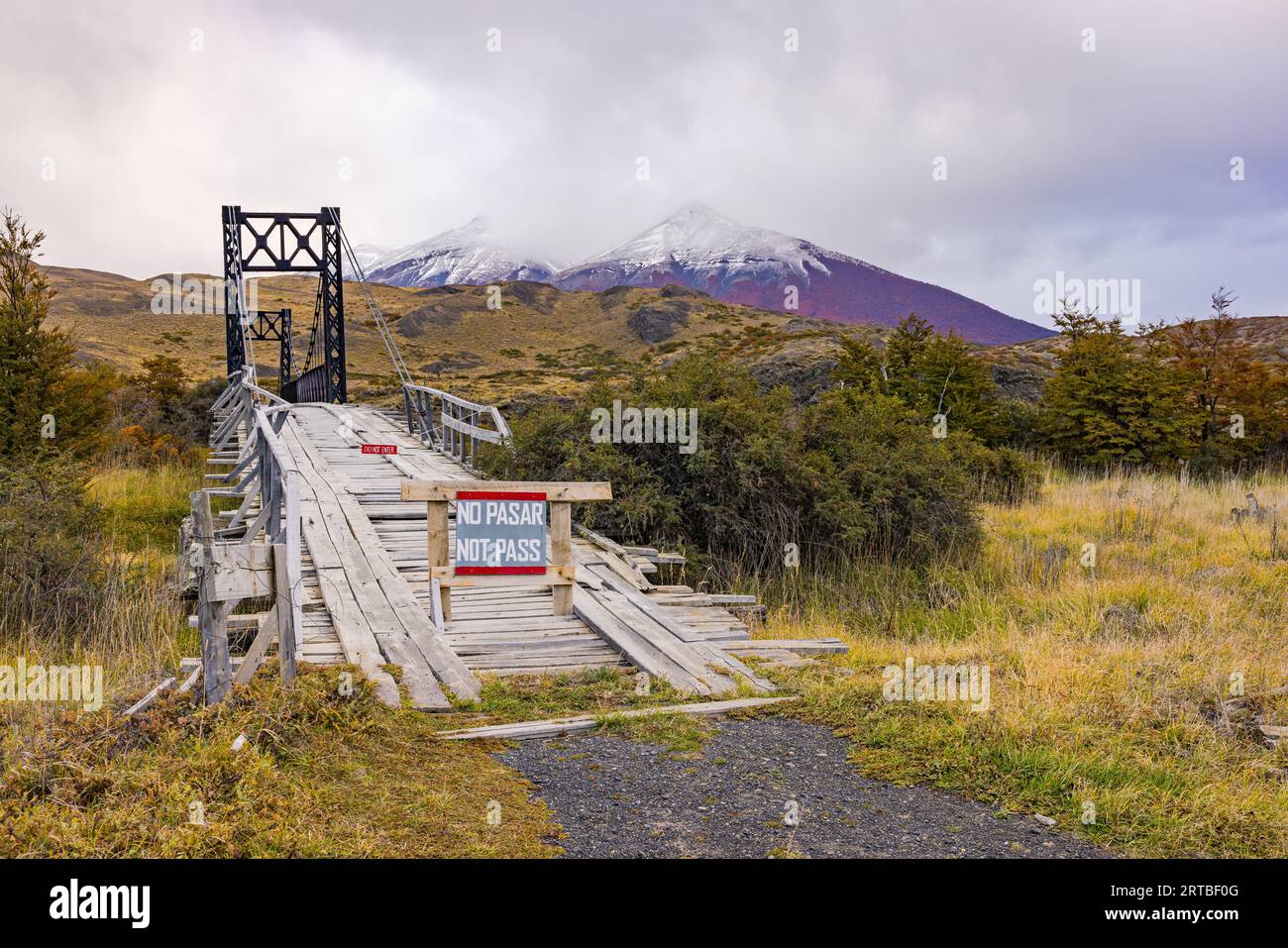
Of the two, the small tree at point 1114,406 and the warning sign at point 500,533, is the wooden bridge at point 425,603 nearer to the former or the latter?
the warning sign at point 500,533

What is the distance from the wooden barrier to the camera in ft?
26.6

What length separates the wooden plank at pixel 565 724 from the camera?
18.9 feet

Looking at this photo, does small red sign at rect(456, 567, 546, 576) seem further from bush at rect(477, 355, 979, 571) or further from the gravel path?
bush at rect(477, 355, 979, 571)

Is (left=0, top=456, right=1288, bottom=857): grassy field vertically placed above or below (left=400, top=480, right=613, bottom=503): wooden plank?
below

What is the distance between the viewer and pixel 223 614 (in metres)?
5.32

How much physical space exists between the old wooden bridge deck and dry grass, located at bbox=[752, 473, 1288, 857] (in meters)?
1.07

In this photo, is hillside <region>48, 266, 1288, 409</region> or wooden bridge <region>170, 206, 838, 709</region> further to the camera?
hillside <region>48, 266, 1288, 409</region>

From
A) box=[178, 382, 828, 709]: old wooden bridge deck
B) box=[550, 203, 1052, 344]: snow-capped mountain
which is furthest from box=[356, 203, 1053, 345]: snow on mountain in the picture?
box=[178, 382, 828, 709]: old wooden bridge deck

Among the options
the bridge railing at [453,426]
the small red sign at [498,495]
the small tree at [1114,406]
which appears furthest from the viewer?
the small tree at [1114,406]

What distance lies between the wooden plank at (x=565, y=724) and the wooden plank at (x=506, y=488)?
248cm

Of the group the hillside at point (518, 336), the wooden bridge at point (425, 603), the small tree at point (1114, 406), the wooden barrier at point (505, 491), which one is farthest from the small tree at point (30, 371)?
the small tree at point (1114, 406)
